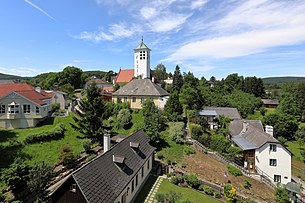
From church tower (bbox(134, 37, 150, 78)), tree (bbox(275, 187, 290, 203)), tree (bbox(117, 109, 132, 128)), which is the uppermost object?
church tower (bbox(134, 37, 150, 78))

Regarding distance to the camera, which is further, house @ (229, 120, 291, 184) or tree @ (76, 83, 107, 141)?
house @ (229, 120, 291, 184)

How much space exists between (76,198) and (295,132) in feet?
192

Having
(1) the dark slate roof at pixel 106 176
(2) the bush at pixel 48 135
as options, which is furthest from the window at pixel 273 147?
(2) the bush at pixel 48 135

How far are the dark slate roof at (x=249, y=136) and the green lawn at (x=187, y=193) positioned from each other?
48.4 ft

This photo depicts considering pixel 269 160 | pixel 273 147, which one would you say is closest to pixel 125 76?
pixel 273 147

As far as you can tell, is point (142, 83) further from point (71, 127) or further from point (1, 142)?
point (1, 142)

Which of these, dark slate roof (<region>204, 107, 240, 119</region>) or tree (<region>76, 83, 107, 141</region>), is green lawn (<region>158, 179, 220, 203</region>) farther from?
dark slate roof (<region>204, 107, 240, 119</region>)

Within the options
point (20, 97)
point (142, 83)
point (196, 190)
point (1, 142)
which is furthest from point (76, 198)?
point (142, 83)

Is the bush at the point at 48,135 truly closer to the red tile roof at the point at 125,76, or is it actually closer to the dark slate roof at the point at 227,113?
the dark slate roof at the point at 227,113

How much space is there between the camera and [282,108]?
64.4 m

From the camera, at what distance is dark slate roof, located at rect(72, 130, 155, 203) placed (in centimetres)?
1190

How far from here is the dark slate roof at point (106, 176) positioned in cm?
1190

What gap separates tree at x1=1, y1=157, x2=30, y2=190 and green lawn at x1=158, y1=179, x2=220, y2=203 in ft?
42.0

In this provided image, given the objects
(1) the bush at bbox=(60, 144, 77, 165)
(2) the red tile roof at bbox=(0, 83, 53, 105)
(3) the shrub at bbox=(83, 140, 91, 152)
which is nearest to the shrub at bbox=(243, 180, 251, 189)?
(3) the shrub at bbox=(83, 140, 91, 152)
